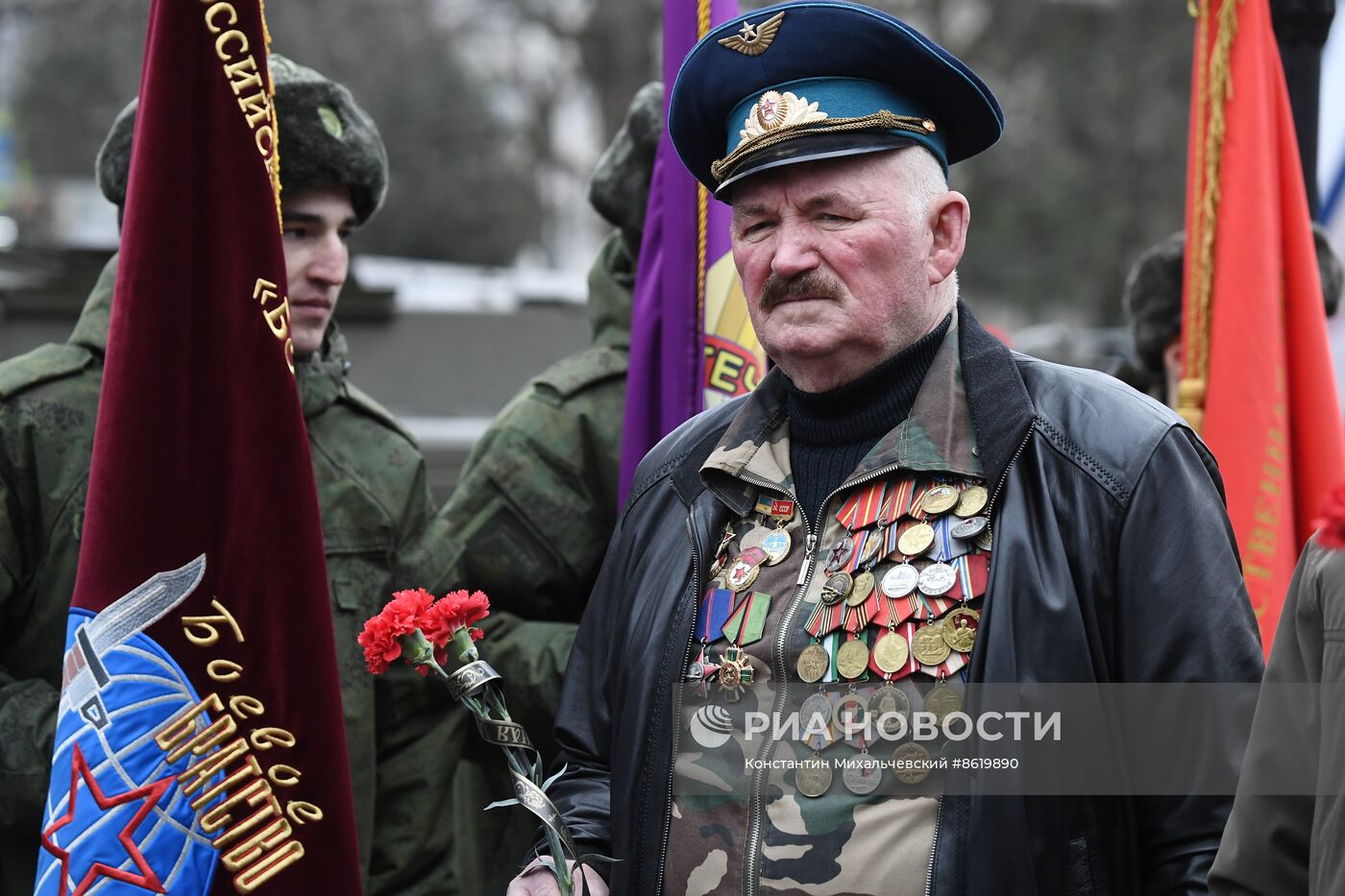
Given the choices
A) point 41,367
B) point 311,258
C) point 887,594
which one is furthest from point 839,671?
point 41,367

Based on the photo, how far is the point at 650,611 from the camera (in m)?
2.68

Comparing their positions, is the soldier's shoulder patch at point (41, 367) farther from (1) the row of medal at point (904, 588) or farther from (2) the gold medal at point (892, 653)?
(2) the gold medal at point (892, 653)

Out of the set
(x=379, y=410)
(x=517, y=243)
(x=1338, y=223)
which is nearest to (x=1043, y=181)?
(x=517, y=243)

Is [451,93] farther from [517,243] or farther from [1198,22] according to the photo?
[1198,22]

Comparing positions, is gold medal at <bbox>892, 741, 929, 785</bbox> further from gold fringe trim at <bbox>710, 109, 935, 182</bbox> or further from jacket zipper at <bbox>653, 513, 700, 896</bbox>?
gold fringe trim at <bbox>710, 109, 935, 182</bbox>

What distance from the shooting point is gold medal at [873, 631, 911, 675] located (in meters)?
2.39

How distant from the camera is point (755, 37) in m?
2.67

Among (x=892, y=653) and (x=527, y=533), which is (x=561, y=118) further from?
(x=892, y=653)

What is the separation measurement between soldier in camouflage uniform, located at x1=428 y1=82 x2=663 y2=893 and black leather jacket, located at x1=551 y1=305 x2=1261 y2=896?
4.32 ft

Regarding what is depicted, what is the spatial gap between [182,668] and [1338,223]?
4.18 meters

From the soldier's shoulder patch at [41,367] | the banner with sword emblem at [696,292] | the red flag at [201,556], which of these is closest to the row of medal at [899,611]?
the red flag at [201,556]

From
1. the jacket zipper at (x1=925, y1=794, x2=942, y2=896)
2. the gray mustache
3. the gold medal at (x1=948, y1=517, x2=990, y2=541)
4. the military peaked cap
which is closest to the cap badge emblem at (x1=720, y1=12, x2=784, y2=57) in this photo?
the military peaked cap

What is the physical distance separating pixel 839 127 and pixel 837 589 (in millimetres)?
699

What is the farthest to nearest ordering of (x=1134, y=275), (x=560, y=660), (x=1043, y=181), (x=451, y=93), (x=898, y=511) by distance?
1. (x=1043, y=181)
2. (x=451, y=93)
3. (x=1134, y=275)
4. (x=560, y=660)
5. (x=898, y=511)
